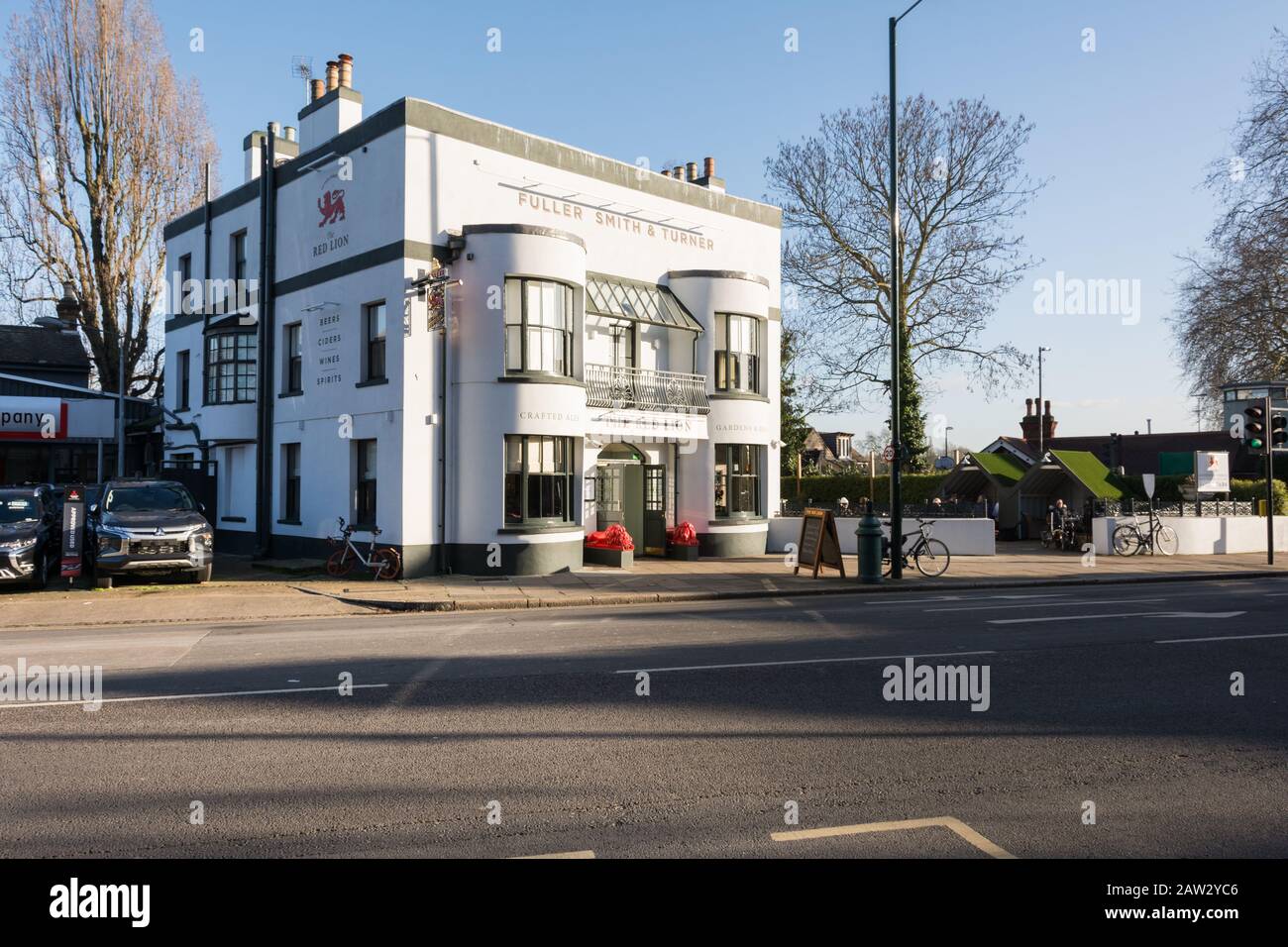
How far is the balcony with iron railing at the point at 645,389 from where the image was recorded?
73.2 feet

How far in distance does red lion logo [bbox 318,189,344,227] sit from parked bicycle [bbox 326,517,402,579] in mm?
6932

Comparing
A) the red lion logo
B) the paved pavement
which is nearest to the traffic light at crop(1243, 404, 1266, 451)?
the paved pavement

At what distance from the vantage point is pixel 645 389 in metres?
23.5

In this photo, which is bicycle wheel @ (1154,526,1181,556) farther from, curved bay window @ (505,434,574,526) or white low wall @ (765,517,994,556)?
curved bay window @ (505,434,574,526)

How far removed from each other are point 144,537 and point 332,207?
8.72 meters

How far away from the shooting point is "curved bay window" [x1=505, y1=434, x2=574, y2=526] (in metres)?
19.8

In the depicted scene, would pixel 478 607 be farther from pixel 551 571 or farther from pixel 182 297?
pixel 182 297

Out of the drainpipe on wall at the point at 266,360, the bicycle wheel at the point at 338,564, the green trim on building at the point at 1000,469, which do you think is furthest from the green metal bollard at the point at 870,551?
the green trim on building at the point at 1000,469

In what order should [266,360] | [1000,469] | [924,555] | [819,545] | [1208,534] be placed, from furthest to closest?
[1000,469] → [1208,534] → [266,360] → [924,555] → [819,545]

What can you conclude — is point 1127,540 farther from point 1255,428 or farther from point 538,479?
point 538,479

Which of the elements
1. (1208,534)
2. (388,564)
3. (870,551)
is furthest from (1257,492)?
(388,564)

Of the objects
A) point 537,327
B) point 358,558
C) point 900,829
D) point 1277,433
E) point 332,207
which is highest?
point 332,207

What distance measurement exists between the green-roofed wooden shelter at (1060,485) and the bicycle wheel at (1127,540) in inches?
74.0

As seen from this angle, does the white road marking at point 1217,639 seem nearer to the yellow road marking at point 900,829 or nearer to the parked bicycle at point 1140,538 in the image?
the yellow road marking at point 900,829
